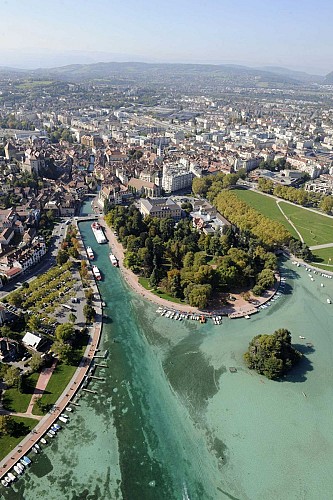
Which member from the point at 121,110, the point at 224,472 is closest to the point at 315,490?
the point at 224,472

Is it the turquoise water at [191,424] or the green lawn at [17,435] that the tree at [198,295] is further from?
the green lawn at [17,435]

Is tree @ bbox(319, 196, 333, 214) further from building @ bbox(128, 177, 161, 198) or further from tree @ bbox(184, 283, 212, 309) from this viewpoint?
tree @ bbox(184, 283, 212, 309)

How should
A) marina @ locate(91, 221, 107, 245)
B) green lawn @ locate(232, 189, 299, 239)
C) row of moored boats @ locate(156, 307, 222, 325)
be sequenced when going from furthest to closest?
green lawn @ locate(232, 189, 299, 239) → marina @ locate(91, 221, 107, 245) → row of moored boats @ locate(156, 307, 222, 325)

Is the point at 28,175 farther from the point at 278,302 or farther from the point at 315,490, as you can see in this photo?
the point at 315,490

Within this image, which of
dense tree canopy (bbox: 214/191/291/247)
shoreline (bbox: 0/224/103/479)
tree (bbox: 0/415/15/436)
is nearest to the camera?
shoreline (bbox: 0/224/103/479)

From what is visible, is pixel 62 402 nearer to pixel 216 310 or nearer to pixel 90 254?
pixel 216 310

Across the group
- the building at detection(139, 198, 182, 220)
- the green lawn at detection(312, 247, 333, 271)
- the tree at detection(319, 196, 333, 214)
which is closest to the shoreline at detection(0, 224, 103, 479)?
the building at detection(139, 198, 182, 220)

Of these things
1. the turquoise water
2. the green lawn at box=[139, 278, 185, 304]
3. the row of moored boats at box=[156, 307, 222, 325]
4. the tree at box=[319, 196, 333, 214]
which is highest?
the tree at box=[319, 196, 333, 214]
